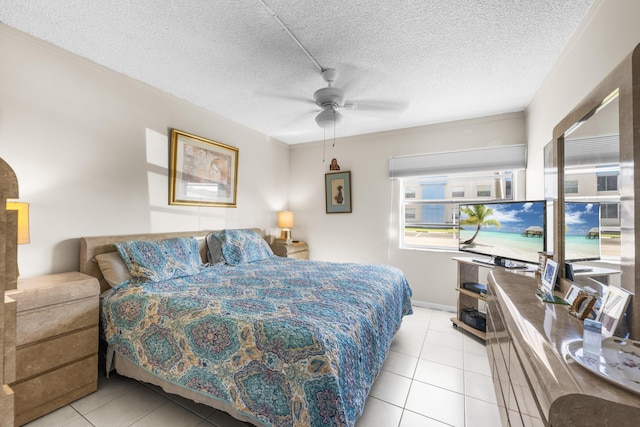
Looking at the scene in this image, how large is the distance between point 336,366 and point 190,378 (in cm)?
94

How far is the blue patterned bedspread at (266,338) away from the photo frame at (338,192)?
83.1 inches

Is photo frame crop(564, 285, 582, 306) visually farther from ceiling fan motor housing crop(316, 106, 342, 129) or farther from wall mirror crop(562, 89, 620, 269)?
ceiling fan motor housing crop(316, 106, 342, 129)

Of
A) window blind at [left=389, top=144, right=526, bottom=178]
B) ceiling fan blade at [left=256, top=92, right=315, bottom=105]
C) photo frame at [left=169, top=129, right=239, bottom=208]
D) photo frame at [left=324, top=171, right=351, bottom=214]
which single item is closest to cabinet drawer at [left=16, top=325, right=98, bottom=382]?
photo frame at [left=169, top=129, right=239, bottom=208]

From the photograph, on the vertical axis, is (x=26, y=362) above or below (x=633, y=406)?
below

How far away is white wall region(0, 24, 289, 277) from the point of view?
6.58 ft

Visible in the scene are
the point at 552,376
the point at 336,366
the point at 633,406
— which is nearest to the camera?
the point at 633,406

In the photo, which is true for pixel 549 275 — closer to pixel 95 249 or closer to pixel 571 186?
pixel 571 186

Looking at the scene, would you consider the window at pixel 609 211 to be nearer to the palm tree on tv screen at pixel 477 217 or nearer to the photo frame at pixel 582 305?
the photo frame at pixel 582 305

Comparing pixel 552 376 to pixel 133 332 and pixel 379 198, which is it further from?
pixel 379 198

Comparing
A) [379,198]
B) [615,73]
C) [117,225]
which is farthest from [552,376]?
[379,198]

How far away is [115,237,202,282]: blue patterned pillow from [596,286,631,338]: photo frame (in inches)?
108

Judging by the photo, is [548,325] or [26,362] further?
[26,362]

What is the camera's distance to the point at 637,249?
0.90 metres

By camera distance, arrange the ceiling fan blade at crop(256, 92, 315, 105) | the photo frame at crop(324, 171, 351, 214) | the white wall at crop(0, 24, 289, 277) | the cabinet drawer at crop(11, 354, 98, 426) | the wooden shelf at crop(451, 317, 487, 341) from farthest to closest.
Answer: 1. the photo frame at crop(324, 171, 351, 214)
2. the ceiling fan blade at crop(256, 92, 315, 105)
3. the wooden shelf at crop(451, 317, 487, 341)
4. the white wall at crop(0, 24, 289, 277)
5. the cabinet drawer at crop(11, 354, 98, 426)
